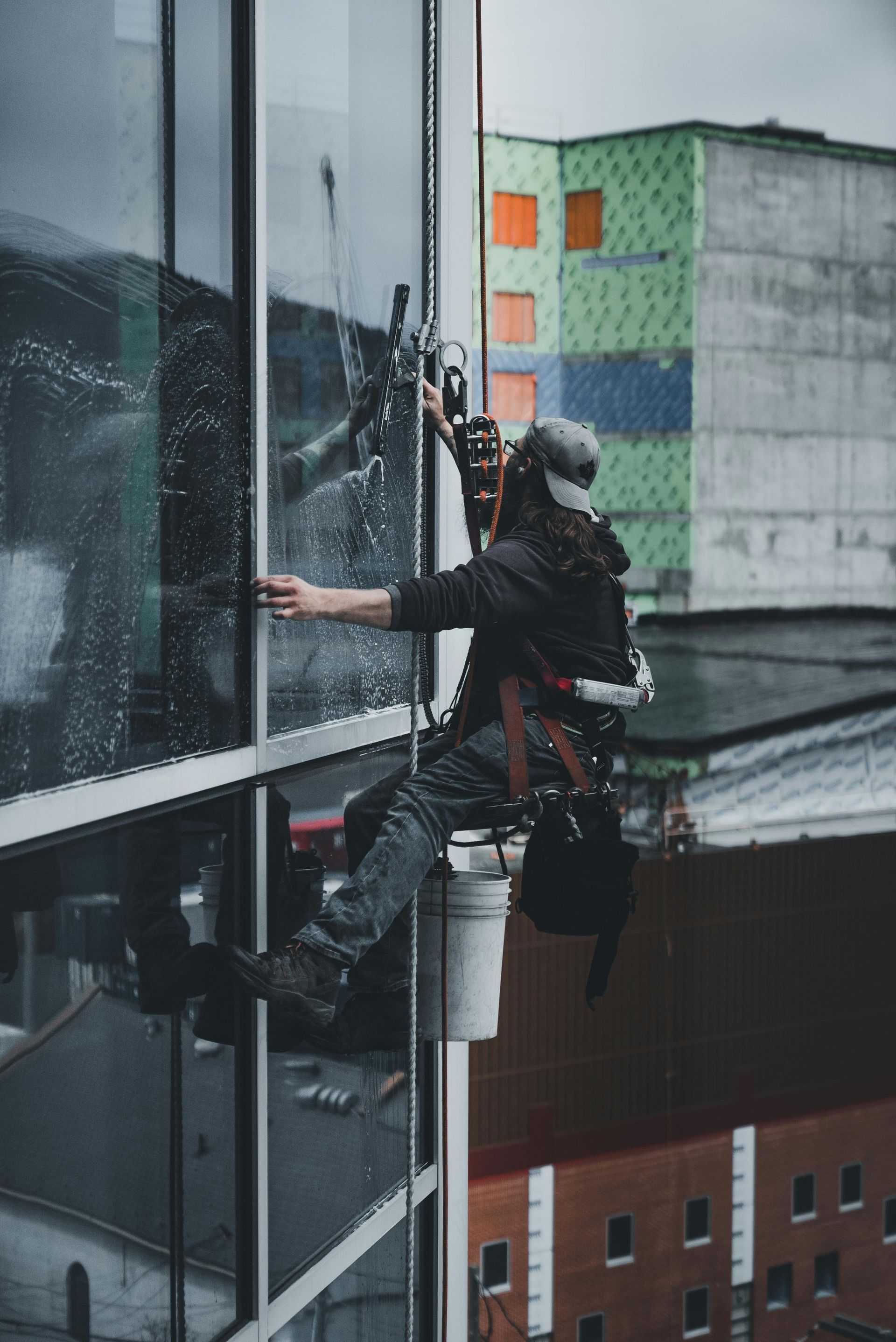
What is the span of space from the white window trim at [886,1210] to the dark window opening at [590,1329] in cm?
453

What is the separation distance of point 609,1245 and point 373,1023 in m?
13.8

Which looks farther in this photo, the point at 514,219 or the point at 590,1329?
the point at 514,219

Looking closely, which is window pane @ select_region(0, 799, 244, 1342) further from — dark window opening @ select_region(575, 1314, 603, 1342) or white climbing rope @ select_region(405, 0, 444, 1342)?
dark window opening @ select_region(575, 1314, 603, 1342)

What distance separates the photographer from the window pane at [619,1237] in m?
15.8

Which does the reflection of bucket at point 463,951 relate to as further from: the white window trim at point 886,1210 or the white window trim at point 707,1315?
the white window trim at point 886,1210

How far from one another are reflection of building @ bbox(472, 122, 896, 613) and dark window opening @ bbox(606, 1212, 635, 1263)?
991cm

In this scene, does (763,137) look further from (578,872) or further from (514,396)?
(578,872)

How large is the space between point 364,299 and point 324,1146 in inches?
112

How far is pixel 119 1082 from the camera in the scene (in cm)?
293

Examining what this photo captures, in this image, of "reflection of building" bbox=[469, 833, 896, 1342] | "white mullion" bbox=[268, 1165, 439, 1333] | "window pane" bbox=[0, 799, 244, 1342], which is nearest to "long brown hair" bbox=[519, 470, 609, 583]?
"window pane" bbox=[0, 799, 244, 1342]

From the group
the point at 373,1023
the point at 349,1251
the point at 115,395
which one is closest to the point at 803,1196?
the point at 349,1251

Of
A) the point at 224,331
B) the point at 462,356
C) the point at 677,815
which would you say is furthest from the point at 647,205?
the point at 224,331

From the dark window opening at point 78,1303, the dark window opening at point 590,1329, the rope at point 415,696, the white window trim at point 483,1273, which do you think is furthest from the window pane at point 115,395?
the dark window opening at point 590,1329

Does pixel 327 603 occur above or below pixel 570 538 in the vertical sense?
below
